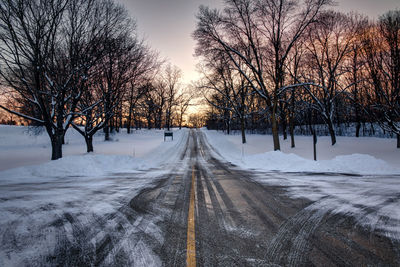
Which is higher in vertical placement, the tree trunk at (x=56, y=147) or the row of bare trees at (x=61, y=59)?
the row of bare trees at (x=61, y=59)

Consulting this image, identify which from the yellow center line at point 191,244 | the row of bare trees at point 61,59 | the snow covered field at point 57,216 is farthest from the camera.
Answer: the row of bare trees at point 61,59

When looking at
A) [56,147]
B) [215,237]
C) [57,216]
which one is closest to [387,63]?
[215,237]

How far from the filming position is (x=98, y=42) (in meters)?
12.5

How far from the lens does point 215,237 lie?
128 inches

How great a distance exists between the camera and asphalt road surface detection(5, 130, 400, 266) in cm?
265

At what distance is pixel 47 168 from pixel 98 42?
8415mm

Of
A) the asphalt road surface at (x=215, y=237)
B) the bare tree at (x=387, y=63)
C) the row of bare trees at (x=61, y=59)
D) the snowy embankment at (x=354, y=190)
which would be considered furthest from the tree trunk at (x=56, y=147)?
the bare tree at (x=387, y=63)

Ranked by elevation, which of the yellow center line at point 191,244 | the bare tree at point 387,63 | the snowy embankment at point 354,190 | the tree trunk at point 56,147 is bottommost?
the snowy embankment at point 354,190

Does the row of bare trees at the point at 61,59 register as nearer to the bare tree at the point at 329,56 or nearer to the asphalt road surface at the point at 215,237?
the asphalt road surface at the point at 215,237

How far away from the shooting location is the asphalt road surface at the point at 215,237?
2646 millimetres

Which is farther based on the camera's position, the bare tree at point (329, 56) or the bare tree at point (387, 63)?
the bare tree at point (329, 56)

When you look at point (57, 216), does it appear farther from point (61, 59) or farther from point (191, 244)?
point (61, 59)

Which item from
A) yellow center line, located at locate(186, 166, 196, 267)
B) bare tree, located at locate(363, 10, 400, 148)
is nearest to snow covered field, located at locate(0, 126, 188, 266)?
yellow center line, located at locate(186, 166, 196, 267)

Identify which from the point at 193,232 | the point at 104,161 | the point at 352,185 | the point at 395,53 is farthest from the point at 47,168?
the point at 395,53
